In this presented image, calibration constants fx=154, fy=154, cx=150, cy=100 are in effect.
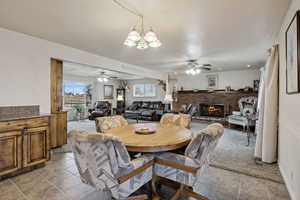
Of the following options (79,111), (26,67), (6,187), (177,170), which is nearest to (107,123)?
(177,170)

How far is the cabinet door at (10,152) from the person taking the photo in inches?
Answer: 88.3

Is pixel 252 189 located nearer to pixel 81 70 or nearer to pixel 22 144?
pixel 22 144

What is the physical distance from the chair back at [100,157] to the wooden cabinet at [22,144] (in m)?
1.62

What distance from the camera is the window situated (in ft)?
33.0

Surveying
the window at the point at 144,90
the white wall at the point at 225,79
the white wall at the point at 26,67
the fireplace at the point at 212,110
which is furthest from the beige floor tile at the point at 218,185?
the window at the point at 144,90

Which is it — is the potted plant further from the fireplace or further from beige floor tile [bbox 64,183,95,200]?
beige floor tile [bbox 64,183,95,200]

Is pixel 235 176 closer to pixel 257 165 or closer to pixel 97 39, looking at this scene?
pixel 257 165

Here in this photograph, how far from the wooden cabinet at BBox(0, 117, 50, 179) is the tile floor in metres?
0.18

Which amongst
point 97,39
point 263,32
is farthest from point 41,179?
point 263,32

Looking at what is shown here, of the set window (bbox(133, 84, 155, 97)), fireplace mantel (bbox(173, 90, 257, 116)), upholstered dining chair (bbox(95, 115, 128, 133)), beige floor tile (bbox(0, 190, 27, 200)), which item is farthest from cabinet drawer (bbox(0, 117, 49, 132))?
window (bbox(133, 84, 155, 97))

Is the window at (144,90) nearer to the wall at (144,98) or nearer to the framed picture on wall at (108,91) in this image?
the wall at (144,98)

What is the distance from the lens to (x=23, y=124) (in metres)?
2.46

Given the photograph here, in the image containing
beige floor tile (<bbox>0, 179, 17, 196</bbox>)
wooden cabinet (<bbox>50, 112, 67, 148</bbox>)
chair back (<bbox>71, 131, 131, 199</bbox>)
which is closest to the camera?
chair back (<bbox>71, 131, 131, 199</bbox>)

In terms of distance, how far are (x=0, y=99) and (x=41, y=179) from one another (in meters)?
1.68
